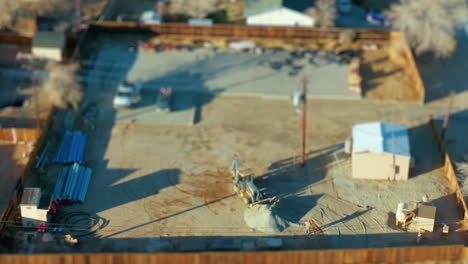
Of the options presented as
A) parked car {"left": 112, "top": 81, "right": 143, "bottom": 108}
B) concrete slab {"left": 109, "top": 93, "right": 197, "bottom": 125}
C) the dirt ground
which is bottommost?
concrete slab {"left": 109, "top": 93, "right": 197, "bottom": 125}

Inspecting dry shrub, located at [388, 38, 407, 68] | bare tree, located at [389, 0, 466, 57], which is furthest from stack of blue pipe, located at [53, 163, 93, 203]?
bare tree, located at [389, 0, 466, 57]

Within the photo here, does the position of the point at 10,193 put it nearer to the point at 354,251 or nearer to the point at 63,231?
the point at 63,231

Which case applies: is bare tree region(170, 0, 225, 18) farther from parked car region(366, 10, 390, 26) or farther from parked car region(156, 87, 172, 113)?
parked car region(366, 10, 390, 26)

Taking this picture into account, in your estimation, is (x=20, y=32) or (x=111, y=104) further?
(x=20, y=32)

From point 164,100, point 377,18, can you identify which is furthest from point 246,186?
point 377,18

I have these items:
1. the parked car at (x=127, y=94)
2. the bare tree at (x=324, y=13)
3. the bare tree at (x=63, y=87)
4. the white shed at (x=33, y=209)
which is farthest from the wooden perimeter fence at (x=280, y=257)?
the bare tree at (x=324, y=13)

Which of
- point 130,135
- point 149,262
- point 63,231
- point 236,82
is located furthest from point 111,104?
point 149,262
